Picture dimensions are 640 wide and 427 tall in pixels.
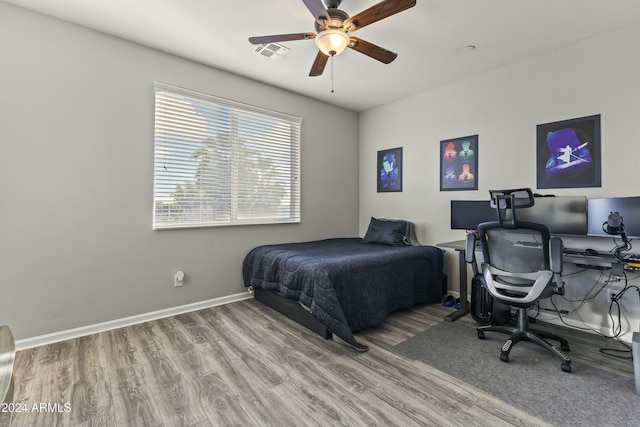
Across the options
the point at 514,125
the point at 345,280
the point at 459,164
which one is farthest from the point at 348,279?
the point at 514,125

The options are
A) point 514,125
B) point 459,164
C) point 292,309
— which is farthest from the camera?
point 459,164

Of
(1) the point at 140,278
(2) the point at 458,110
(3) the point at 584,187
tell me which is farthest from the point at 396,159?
(1) the point at 140,278

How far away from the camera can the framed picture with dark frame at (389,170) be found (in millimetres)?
4406

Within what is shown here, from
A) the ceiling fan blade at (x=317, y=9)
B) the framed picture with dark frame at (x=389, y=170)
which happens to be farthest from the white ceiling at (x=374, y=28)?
the framed picture with dark frame at (x=389, y=170)

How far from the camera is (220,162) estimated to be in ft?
11.5

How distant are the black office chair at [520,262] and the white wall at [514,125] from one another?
34.6 inches

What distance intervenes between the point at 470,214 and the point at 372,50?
6.68 ft

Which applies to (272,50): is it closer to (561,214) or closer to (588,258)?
(561,214)

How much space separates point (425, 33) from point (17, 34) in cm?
346

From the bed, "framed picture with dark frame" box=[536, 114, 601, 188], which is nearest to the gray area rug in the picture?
the bed

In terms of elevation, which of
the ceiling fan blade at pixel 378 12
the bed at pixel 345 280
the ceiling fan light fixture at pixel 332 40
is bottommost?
the bed at pixel 345 280

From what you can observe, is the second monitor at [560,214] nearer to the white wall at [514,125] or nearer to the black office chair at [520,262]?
the white wall at [514,125]

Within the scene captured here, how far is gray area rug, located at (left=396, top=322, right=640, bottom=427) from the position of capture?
1.64 m

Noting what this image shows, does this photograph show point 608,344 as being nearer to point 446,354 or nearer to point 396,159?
point 446,354
